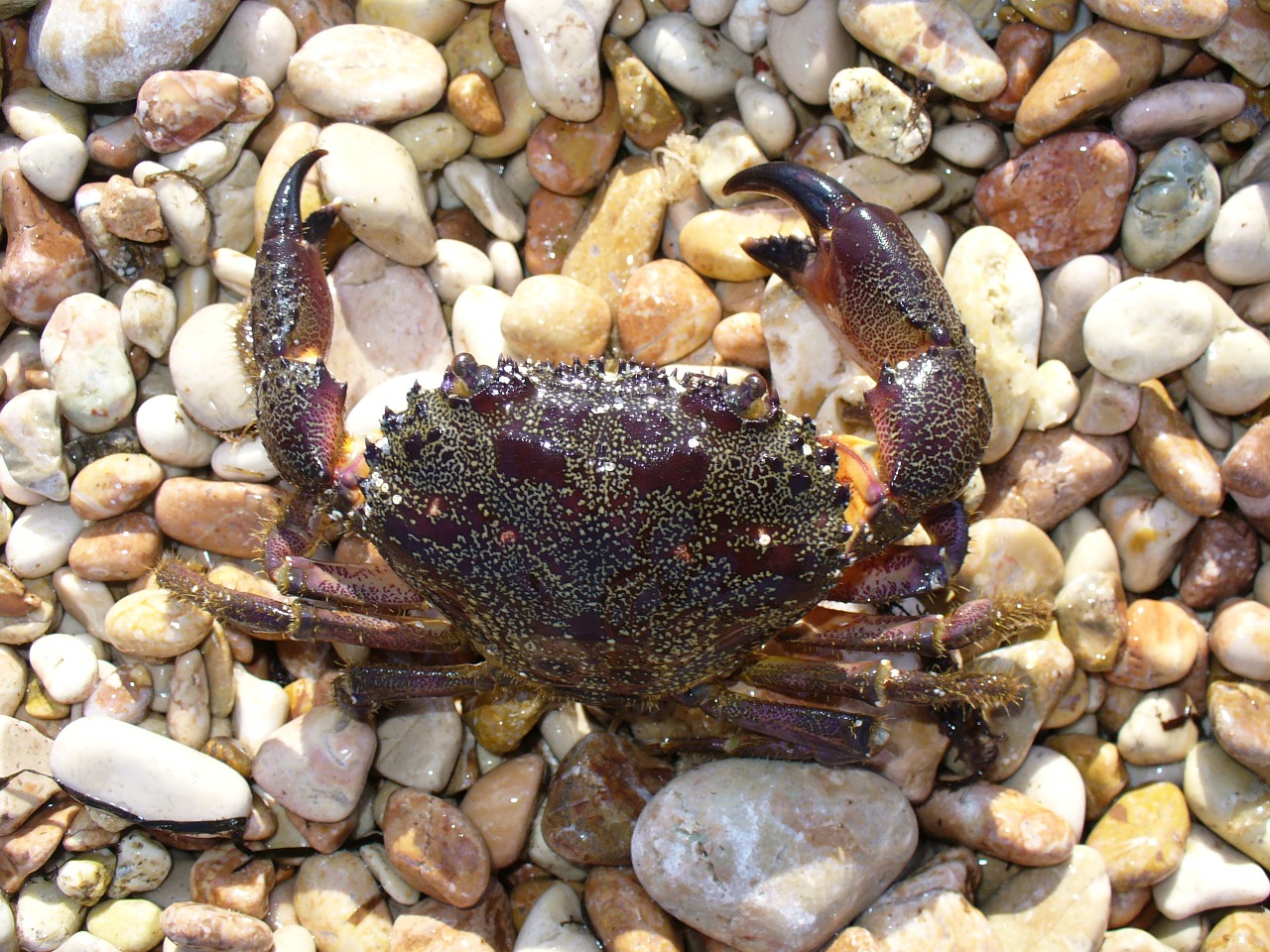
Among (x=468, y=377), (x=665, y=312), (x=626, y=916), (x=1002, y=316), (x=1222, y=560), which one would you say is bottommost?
(x=626, y=916)

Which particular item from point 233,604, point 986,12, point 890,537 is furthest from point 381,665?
point 986,12

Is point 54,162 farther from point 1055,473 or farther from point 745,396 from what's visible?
point 1055,473

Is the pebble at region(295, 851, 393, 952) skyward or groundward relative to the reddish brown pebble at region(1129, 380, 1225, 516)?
groundward

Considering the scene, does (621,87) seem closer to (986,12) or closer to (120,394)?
(986,12)

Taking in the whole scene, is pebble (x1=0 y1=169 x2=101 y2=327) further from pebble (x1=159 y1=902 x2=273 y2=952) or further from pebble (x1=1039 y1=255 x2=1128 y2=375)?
pebble (x1=1039 y1=255 x2=1128 y2=375)

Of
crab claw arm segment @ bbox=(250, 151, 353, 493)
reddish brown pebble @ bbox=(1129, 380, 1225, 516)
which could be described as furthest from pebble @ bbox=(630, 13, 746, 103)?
reddish brown pebble @ bbox=(1129, 380, 1225, 516)

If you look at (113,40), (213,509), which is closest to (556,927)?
(213,509)
